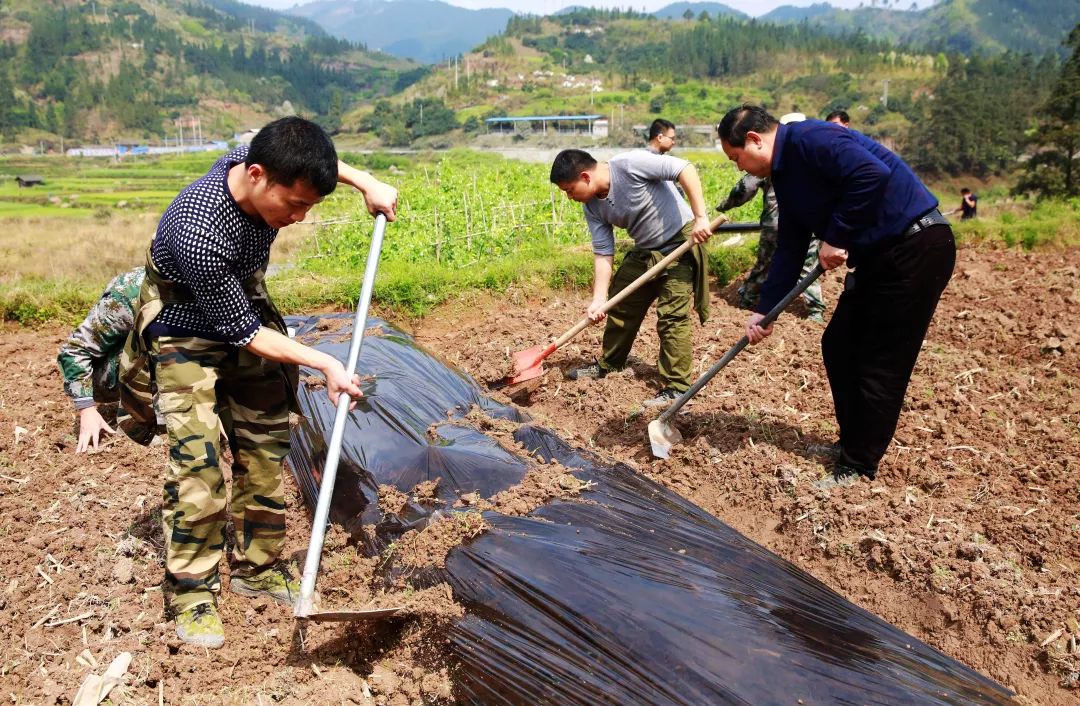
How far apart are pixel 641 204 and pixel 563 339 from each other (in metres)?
0.91

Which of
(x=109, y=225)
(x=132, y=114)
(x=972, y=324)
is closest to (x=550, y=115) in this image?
(x=132, y=114)

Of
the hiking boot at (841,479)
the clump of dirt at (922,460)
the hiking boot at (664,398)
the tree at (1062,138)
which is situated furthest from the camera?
the tree at (1062,138)

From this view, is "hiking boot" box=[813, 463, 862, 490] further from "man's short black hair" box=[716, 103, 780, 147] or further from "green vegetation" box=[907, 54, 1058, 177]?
"green vegetation" box=[907, 54, 1058, 177]

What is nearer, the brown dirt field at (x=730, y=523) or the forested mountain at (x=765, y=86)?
the brown dirt field at (x=730, y=523)

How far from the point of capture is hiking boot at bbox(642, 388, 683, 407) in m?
4.40

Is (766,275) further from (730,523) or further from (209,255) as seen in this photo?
(209,255)

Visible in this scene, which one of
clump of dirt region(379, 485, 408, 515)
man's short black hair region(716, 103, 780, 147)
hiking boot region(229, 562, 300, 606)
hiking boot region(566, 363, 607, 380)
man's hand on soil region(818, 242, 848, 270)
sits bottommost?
hiking boot region(229, 562, 300, 606)

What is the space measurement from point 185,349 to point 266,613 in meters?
1.03

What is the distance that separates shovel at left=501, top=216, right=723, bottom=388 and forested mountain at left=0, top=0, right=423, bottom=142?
86.9 m

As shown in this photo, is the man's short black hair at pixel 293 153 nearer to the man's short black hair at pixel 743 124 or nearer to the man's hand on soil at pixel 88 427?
the man's short black hair at pixel 743 124

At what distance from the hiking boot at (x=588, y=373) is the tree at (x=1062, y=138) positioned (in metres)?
19.8

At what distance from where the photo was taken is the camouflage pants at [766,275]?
5.93 m

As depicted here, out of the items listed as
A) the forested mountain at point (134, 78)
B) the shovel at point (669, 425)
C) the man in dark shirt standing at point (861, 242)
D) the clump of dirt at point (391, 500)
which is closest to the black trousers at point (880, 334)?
the man in dark shirt standing at point (861, 242)

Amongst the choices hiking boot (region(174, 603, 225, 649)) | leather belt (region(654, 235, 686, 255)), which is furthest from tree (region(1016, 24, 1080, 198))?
hiking boot (region(174, 603, 225, 649))
